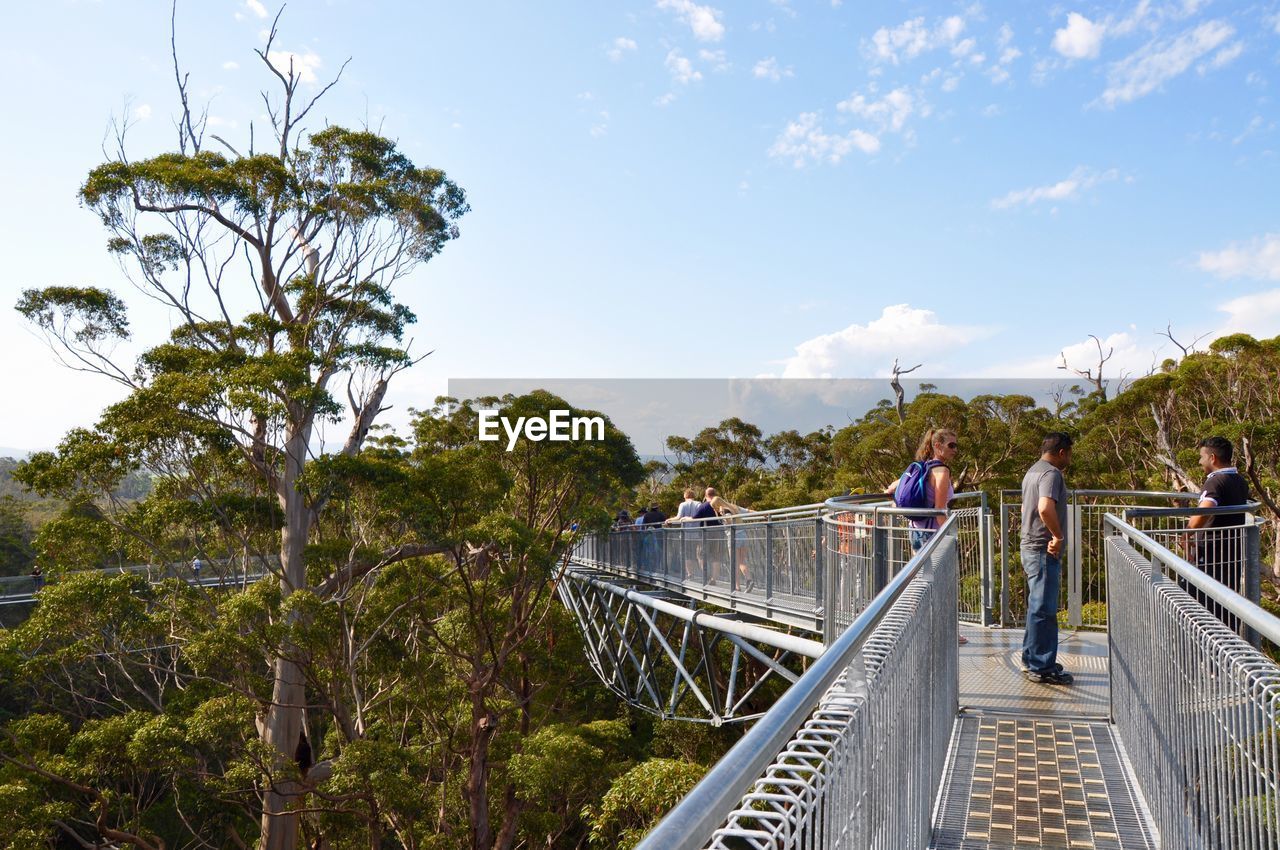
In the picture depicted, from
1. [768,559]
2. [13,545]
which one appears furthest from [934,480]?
[13,545]

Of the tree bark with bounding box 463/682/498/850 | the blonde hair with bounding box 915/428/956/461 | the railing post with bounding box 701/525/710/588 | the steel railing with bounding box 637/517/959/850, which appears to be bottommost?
the tree bark with bounding box 463/682/498/850

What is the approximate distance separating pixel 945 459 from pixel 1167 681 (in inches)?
139

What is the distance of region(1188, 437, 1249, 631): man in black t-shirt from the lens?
5477 mm

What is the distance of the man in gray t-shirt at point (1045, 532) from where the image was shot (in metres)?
5.55

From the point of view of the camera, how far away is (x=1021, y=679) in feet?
20.3

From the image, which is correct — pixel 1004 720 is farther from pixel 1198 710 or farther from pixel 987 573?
pixel 987 573

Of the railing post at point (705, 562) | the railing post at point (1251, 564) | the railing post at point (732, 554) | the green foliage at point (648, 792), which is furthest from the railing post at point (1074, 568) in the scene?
the green foliage at point (648, 792)

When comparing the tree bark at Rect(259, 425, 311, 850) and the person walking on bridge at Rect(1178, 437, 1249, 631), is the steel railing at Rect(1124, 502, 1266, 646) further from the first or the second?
the tree bark at Rect(259, 425, 311, 850)

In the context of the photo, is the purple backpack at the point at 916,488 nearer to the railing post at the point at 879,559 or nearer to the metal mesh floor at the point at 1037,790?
the railing post at the point at 879,559

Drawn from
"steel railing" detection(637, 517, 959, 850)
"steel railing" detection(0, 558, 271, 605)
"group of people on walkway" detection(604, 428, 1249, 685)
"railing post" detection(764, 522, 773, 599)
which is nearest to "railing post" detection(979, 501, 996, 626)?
"group of people on walkway" detection(604, 428, 1249, 685)

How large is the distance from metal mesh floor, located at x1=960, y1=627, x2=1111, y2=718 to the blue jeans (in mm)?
172

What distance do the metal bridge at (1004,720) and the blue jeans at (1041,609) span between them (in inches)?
8.7

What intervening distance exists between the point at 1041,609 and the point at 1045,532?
54cm

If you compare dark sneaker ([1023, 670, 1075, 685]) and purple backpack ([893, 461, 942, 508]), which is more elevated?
purple backpack ([893, 461, 942, 508])
